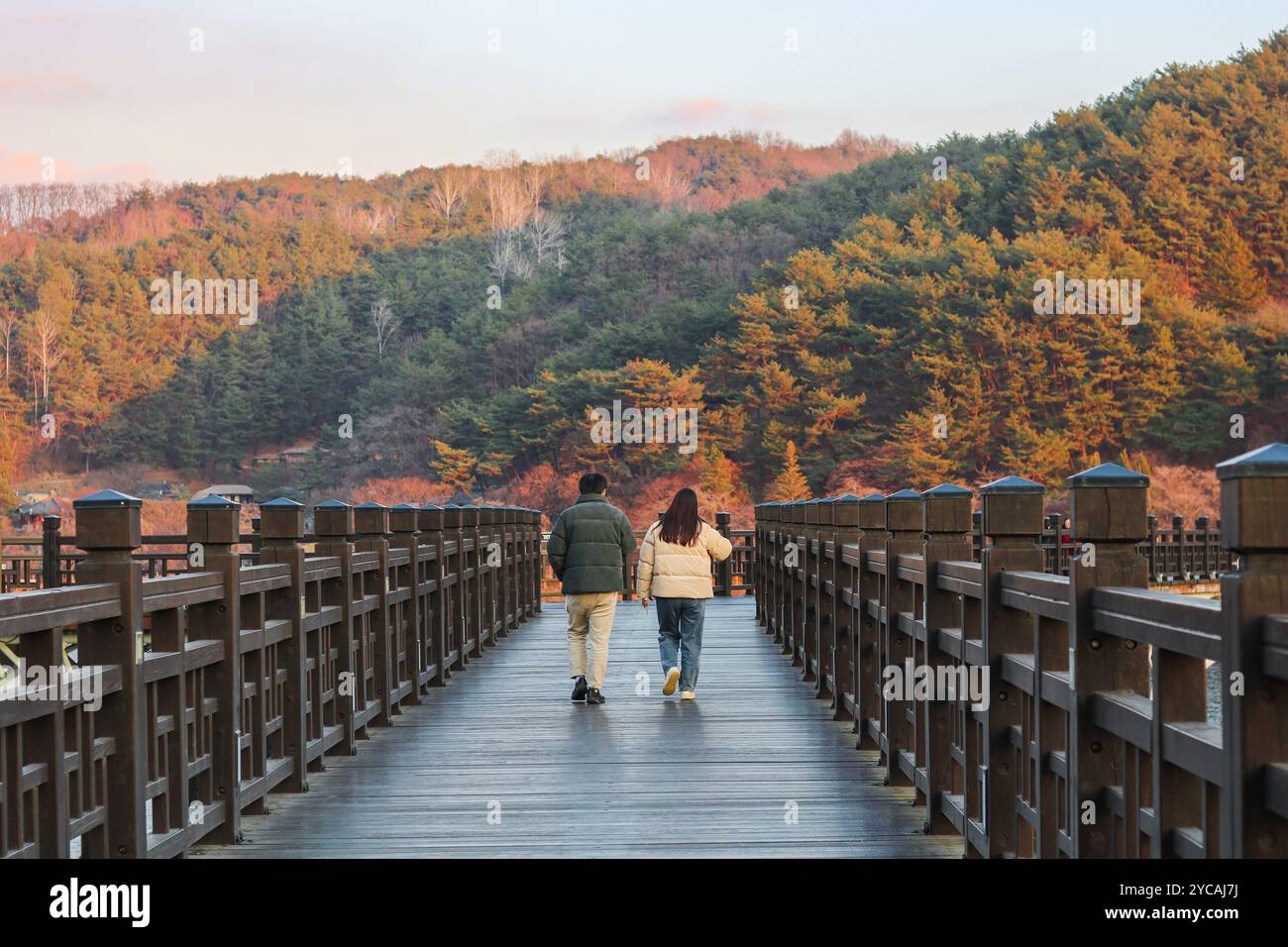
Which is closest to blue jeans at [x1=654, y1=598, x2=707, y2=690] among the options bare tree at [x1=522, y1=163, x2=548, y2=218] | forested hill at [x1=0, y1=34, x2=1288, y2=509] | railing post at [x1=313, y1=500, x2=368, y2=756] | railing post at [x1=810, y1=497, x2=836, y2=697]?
railing post at [x1=810, y1=497, x2=836, y2=697]

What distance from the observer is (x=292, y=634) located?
6.36m

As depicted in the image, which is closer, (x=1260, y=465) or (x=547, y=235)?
(x=1260, y=465)

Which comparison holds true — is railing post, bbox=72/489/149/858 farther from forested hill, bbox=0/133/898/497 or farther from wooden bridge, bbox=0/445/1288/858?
forested hill, bbox=0/133/898/497

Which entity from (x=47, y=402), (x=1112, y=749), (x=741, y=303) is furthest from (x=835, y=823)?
(x=47, y=402)

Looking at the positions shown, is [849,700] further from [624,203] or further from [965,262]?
[624,203]

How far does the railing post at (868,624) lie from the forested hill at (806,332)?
4291cm

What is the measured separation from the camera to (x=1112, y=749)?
11.7ft

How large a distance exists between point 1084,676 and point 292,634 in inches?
152

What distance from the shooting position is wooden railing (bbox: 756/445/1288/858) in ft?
8.41

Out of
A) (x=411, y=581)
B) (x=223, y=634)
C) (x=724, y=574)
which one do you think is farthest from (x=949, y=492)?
(x=724, y=574)

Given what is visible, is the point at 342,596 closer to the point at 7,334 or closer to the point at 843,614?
the point at 843,614

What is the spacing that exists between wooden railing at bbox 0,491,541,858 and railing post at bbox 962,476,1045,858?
2645 mm

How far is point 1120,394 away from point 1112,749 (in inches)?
1983
